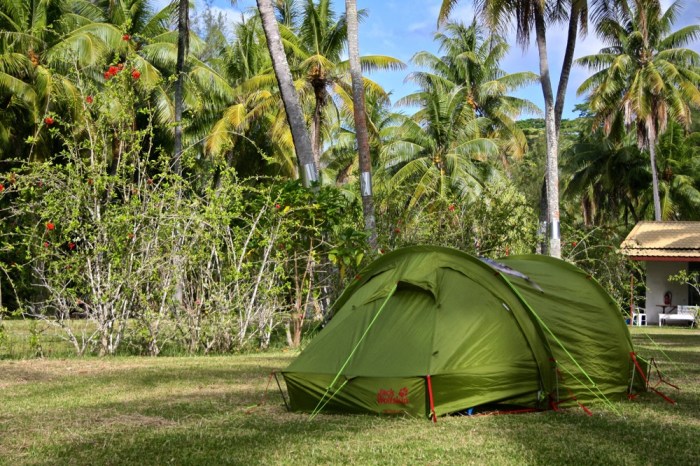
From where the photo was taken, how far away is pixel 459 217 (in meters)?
16.0

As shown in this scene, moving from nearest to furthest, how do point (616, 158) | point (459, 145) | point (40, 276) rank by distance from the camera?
point (40, 276), point (459, 145), point (616, 158)

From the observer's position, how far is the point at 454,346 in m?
6.74

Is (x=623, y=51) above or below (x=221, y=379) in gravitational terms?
above

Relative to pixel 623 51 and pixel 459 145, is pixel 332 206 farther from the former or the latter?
pixel 623 51

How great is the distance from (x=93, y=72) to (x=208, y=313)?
52.1 ft

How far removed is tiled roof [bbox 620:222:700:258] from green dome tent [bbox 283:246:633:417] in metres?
17.5

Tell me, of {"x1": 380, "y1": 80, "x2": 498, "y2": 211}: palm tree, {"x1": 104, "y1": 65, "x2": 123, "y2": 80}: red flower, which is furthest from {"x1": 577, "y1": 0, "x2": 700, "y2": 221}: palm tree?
{"x1": 104, "y1": 65, "x2": 123, "y2": 80}: red flower

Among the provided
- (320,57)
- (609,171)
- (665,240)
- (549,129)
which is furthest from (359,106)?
(609,171)

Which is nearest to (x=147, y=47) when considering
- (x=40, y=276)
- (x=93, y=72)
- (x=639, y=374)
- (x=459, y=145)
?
(x=93, y=72)

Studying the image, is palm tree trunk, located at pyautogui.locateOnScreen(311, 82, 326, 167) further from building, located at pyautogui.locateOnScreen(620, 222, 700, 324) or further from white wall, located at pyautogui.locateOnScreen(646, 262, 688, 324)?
white wall, located at pyautogui.locateOnScreen(646, 262, 688, 324)

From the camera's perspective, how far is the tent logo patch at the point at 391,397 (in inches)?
258

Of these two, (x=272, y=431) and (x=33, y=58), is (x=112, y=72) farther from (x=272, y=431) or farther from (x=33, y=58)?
(x=33, y=58)

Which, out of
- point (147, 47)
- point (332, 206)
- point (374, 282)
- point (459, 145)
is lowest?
point (374, 282)

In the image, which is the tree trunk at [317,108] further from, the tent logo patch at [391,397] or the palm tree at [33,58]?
the tent logo patch at [391,397]
